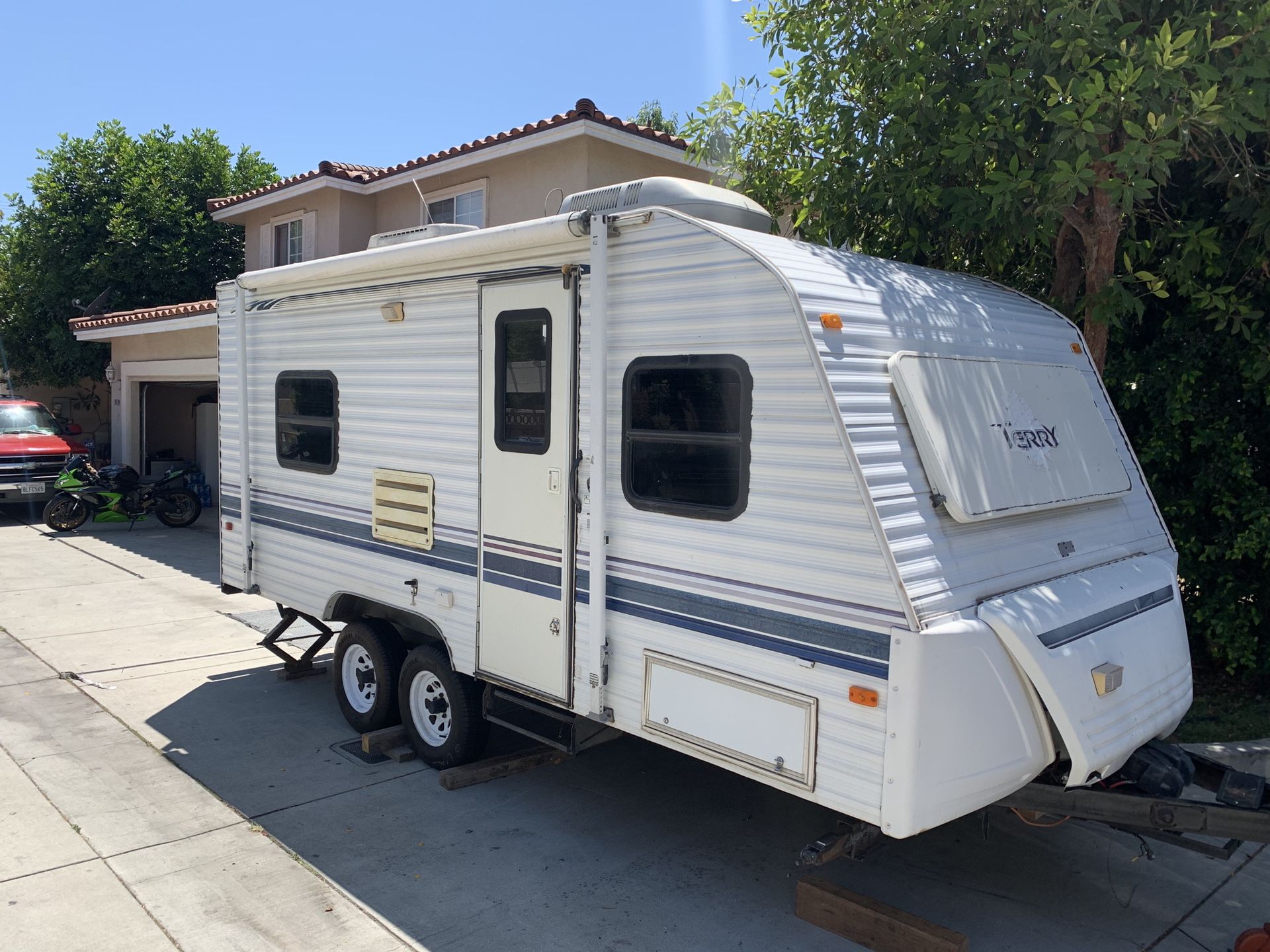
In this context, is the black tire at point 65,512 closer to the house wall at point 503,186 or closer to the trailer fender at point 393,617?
the house wall at point 503,186

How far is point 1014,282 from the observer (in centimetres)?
762

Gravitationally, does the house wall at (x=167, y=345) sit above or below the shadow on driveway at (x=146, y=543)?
above

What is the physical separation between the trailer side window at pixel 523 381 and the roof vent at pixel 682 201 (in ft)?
1.89

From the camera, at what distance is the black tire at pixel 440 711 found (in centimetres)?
547

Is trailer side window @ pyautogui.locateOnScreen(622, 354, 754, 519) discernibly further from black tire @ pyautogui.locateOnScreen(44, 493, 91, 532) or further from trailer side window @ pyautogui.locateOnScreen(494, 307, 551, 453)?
black tire @ pyautogui.locateOnScreen(44, 493, 91, 532)

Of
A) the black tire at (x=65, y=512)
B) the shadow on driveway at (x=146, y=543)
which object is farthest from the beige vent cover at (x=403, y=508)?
the black tire at (x=65, y=512)

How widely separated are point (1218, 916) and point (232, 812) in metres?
4.58

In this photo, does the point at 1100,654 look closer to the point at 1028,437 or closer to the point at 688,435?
the point at 1028,437

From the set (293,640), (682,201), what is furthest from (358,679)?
(682,201)

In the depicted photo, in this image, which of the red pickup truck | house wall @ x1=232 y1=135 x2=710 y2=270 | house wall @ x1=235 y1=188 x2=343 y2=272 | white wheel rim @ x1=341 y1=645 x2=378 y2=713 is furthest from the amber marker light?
the red pickup truck

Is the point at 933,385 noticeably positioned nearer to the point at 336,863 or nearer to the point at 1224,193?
the point at 336,863

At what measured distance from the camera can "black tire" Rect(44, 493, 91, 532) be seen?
14266mm

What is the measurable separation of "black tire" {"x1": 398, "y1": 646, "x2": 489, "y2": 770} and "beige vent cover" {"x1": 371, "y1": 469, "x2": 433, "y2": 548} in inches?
25.6

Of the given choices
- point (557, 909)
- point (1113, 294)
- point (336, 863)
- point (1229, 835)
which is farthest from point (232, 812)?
point (1113, 294)
